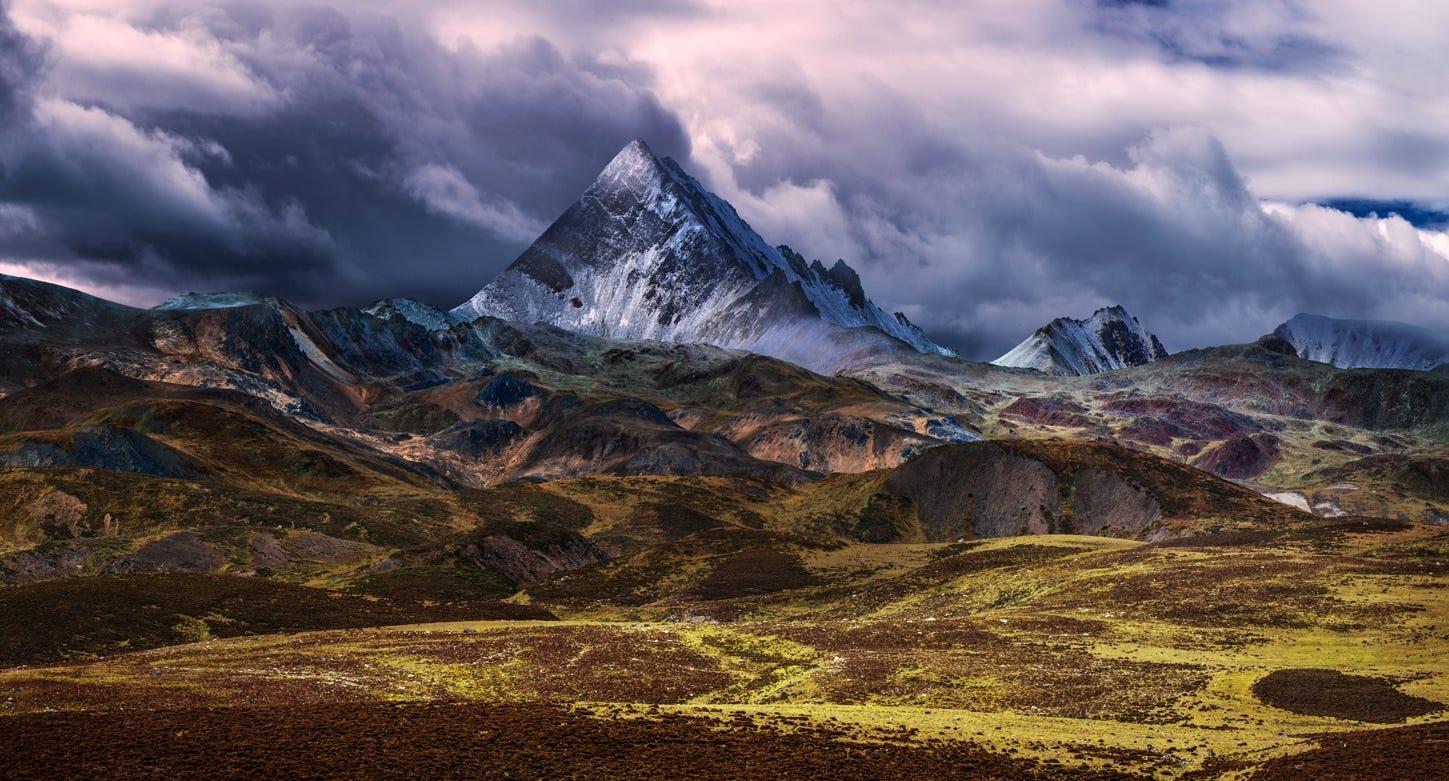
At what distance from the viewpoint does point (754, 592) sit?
14025cm

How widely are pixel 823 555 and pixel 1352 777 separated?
4632 inches

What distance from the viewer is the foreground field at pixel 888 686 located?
4488cm

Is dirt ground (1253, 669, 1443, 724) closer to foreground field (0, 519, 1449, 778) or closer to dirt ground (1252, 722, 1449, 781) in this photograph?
foreground field (0, 519, 1449, 778)

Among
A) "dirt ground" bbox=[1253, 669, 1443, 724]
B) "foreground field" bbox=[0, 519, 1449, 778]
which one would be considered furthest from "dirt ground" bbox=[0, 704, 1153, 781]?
"dirt ground" bbox=[1253, 669, 1443, 724]

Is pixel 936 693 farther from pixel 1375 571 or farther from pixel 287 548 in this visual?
pixel 287 548

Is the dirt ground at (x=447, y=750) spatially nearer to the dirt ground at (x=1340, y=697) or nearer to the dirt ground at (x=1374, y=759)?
the dirt ground at (x=1374, y=759)

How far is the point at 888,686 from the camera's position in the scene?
2682 inches

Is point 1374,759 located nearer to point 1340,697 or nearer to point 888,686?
point 1340,697

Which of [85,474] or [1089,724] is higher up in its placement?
[85,474]

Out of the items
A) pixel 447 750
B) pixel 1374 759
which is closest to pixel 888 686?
pixel 1374 759

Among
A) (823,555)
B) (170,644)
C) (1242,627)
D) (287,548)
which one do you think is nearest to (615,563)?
(823,555)

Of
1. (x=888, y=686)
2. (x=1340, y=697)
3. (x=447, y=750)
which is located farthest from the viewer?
(x=888, y=686)

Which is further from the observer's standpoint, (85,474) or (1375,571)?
(85,474)

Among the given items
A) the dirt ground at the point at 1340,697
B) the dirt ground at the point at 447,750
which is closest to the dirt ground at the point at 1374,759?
the dirt ground at the point at 447,750
